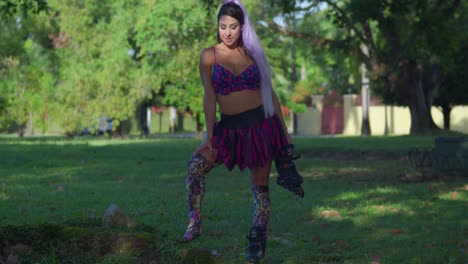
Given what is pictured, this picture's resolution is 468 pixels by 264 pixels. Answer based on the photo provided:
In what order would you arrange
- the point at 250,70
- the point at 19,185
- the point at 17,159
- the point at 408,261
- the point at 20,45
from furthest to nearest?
the point at 20,45 → the point at 17,159 → the point at 19,185 → the point at 408,261 → the point at 250,70

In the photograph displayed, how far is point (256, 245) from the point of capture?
6648mm

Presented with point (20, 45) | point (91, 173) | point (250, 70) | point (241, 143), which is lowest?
point (91, 173)

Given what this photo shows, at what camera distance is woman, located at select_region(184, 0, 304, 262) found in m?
6.56

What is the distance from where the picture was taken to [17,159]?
2297 centimetres

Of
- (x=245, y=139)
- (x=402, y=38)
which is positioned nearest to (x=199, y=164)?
(x=245, y=139)

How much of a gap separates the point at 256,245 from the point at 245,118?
3.43 feet

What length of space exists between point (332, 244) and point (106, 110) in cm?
3632

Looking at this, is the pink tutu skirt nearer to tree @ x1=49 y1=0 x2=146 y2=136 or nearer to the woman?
the woman

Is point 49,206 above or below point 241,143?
below

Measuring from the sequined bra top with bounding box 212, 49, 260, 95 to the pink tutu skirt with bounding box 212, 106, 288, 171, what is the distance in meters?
0.21

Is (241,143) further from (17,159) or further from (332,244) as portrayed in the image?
(17,159)

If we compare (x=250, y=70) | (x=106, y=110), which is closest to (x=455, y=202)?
(x=250, y=70)

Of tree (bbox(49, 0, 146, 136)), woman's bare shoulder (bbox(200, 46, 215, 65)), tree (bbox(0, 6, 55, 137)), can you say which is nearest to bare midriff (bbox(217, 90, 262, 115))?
woman's bare shoulder (bbox(200, 46, 215, 65))

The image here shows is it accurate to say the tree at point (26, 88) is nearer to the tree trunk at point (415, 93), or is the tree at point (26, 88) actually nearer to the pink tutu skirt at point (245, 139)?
the tree trunk at point (415, 93)
